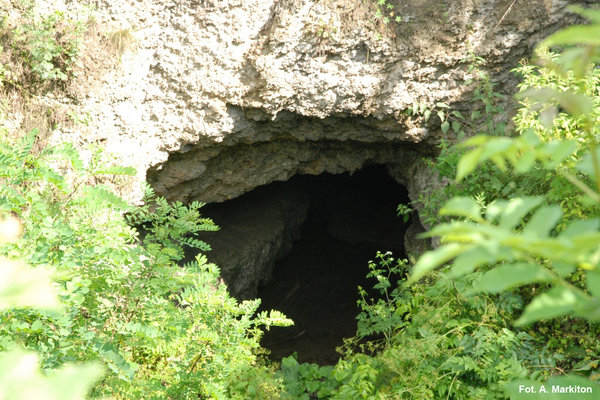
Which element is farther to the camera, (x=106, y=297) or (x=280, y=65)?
(x=280, y=65)

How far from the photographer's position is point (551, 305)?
63 centimetres

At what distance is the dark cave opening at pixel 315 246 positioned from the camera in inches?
230

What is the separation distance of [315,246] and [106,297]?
557 cm

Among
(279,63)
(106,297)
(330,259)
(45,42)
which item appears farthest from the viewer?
(330,259)

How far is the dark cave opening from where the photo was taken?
5848 millimetres

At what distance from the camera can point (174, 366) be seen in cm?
287

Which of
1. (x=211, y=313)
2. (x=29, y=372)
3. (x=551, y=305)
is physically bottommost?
(x=29, y=372)

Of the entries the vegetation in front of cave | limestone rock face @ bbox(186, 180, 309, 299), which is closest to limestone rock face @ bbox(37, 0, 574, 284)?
the vegetation in front of cave

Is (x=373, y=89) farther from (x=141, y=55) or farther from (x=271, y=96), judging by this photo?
(x=141, y=55)

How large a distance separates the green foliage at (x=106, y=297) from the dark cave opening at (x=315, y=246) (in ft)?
8.95

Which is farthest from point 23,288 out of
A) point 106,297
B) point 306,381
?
point 306,381

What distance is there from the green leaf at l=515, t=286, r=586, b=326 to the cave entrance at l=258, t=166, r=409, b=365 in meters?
4.89

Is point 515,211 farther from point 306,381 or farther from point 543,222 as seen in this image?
point 306,381

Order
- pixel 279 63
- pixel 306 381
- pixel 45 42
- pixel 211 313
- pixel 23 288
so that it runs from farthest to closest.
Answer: pixel 279 63 → pixel 45 42 → pixel 306 381 → pixel 211 313 → pixel 23 288
